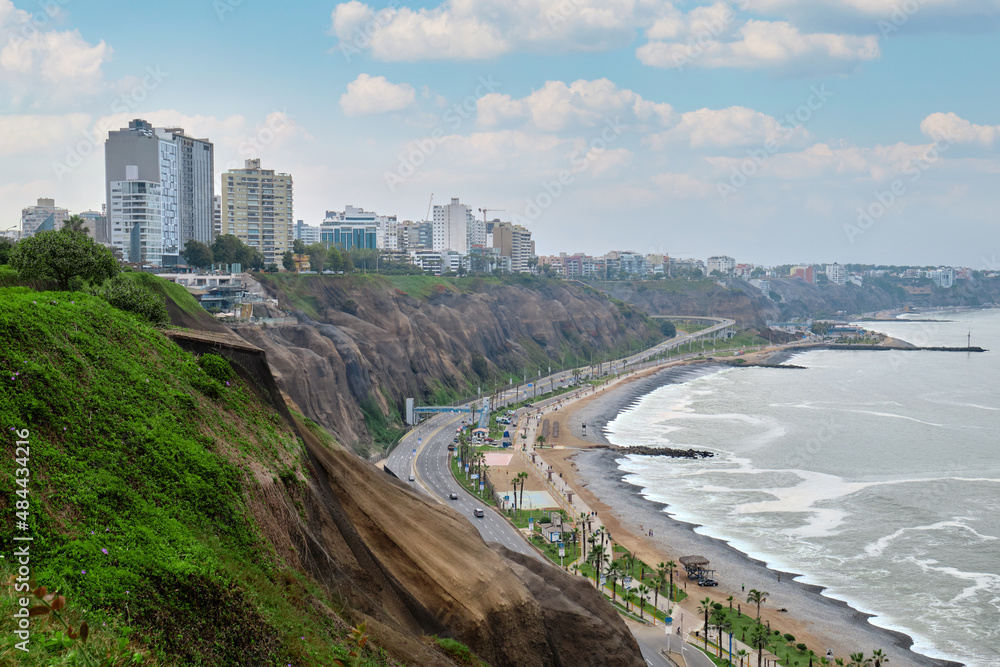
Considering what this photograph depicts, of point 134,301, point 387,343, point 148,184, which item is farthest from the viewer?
point 148,184

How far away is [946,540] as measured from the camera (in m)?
68.9

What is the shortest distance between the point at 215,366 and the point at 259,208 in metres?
151

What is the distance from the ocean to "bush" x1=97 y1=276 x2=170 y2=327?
4533cm

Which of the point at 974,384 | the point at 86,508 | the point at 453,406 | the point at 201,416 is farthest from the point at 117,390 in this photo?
the point at 974,384

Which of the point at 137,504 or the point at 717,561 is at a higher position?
the point at 137,504

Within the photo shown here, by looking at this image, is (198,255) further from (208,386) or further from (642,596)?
(208,386)

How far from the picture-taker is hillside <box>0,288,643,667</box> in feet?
61.2

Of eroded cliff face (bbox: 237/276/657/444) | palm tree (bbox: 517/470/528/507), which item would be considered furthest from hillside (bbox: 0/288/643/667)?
eroded cliff face (bbox: 237/276/657/444)

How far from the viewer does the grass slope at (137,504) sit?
1802 centimetres

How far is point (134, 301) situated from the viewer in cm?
3744

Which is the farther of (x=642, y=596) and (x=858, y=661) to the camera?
(x=642, y=596)

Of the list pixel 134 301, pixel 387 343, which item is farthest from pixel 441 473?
pixel 134 301

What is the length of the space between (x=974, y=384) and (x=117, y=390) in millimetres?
179541

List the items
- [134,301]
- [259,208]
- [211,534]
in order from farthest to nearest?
[259,208], [134,301], [211,534]
